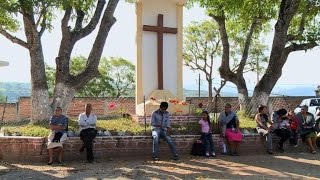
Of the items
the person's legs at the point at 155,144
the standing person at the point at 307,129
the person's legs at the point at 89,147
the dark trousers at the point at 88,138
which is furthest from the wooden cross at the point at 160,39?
the standing person at the point at 307,129

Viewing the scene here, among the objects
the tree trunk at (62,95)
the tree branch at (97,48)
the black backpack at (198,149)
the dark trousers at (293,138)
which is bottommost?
the black backpack at (198,149)

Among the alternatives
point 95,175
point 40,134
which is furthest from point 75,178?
point 40,134

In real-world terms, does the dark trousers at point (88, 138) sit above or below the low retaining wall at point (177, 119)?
below

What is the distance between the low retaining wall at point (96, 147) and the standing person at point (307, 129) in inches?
129

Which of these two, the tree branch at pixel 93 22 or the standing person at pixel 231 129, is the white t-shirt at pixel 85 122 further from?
the standing person at pixel 231 129

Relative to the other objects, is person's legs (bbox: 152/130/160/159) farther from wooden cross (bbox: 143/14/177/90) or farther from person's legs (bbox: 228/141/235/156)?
wooden cross (bbox: 143/14/177/90)

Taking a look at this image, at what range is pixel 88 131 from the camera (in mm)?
11367

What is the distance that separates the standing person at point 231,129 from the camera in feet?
40.9

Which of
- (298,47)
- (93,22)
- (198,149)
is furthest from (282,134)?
(93,22)

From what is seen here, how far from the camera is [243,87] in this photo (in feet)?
58.5

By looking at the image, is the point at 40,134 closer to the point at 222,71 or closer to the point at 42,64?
the point at 42,64

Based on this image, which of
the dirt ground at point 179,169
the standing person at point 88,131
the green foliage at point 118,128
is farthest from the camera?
the green foliage at point 118,128

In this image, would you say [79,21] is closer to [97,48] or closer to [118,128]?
[97,48]

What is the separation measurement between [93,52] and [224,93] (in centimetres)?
2530
